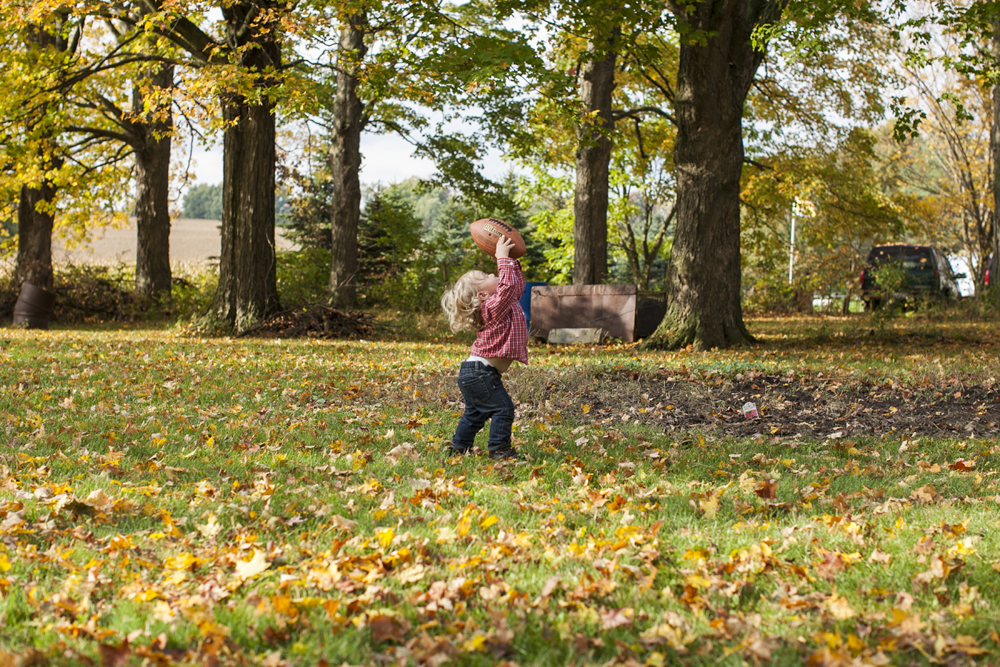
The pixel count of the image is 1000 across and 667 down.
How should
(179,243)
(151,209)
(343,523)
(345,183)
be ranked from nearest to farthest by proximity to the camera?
(343,523) → (345,183) → (151,209) → (179,243)

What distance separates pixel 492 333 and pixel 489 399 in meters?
0.46

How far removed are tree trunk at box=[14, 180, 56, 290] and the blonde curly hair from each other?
17.5 m

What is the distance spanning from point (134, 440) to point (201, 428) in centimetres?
62

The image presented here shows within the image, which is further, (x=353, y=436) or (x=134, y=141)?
(x=134, y=141)

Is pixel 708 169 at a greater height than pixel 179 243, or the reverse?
pixel 179 243

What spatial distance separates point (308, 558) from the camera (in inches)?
141

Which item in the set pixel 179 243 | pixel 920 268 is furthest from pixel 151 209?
pixel 179 243

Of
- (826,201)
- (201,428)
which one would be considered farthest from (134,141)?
(826,201)

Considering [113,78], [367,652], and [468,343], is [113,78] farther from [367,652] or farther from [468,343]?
[367,652]

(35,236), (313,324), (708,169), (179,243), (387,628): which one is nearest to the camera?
(387,628)

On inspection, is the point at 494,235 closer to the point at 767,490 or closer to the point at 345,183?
the point at 767,490

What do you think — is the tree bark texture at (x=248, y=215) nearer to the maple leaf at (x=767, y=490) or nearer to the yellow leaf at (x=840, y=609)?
the maple leaf at (x=767, y=490)

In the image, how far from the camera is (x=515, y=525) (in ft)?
13.4

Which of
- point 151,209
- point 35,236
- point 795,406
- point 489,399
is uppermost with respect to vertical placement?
point 151,209
